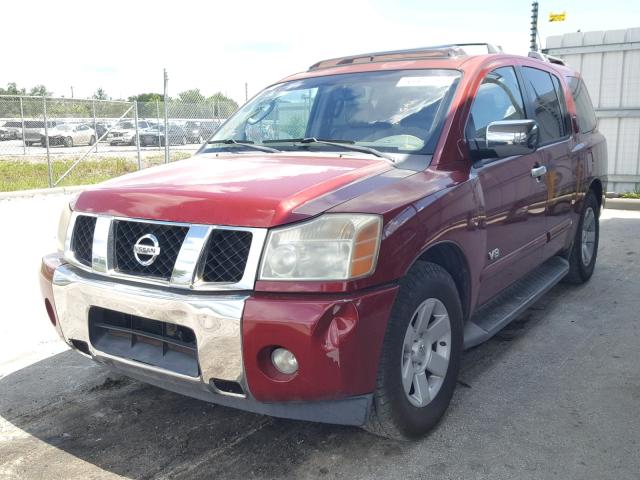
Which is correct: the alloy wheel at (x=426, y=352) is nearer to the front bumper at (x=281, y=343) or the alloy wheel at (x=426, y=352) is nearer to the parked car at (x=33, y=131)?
the front bumper at (x=281, y=343)

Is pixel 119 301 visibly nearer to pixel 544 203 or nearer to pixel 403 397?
pixel 403 397

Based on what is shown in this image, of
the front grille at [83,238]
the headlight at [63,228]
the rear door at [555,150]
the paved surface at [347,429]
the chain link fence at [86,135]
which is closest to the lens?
the paved surface at [347,429]

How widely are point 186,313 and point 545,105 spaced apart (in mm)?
3284

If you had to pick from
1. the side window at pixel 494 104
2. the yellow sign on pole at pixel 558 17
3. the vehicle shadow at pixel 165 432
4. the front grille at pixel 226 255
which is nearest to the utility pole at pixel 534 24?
the yellow sign on pole at pixel 558 17

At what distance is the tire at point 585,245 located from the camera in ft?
17.6

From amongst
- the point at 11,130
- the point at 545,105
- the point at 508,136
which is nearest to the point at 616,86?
the point at 545,105

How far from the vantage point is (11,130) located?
1864 cm

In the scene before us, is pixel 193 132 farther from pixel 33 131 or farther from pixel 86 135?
pixel 33 131

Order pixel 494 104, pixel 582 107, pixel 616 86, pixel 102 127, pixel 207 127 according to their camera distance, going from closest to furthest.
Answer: pixel 494 104 → pixel 582 107 → pixel 616 86 → pixel 207 127 → pixel 102 127

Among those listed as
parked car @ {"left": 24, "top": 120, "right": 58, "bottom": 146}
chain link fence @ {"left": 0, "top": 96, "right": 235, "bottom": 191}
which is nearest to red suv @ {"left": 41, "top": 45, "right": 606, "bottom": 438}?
chain link fence @ {"left": 0, "top": 96, "right": 235, "bottom": 191}

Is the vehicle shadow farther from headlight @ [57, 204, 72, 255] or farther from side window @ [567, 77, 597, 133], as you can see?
side window @ [567, 77, 597, 133]

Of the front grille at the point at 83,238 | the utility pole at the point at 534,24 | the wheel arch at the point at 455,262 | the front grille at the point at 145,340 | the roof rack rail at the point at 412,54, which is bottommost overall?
the front grille at the point at 145,340

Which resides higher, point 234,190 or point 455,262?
point 234,190

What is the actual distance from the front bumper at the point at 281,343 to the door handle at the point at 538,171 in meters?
1.93
